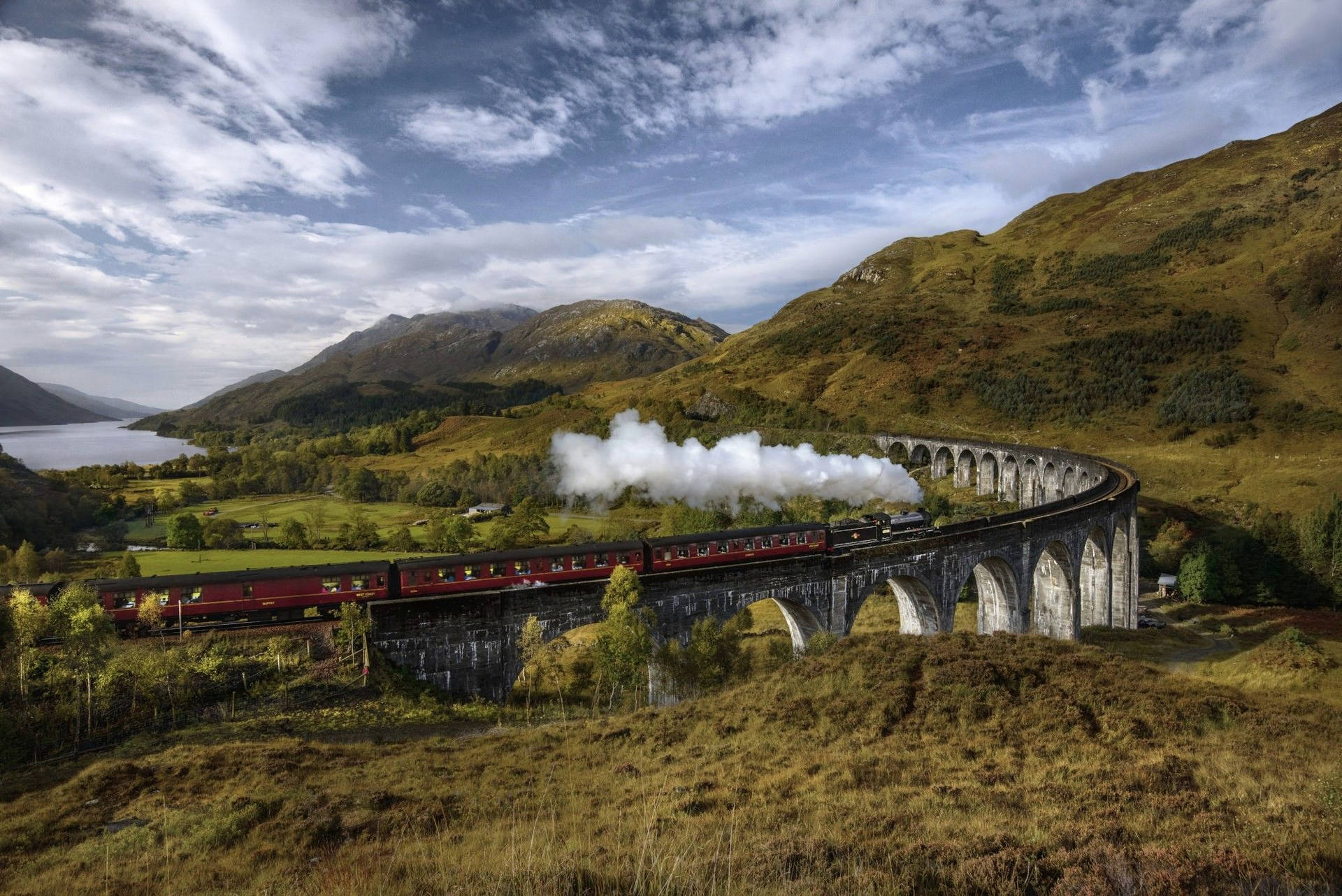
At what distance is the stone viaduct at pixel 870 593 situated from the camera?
23594 mm

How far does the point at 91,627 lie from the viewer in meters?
18.2

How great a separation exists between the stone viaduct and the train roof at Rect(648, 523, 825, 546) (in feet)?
4.34

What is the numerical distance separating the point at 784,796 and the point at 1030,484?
68491 millimetres

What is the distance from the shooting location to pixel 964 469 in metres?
82.0

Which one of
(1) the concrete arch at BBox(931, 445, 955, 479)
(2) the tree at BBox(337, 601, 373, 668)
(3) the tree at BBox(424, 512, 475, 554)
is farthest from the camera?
(1) the concrete arch at BBox(931, 445, 955, 479)

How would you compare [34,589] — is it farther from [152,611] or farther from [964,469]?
[964,469]

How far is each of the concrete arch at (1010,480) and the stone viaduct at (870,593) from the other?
17226 millimetres

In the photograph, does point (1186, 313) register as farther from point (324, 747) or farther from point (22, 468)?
point (22, 468)

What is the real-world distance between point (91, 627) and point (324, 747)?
7.96 meters

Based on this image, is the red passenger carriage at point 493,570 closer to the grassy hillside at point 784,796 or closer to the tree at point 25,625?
the grassy hillside at point 784,796

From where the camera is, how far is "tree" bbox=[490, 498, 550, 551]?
53.7m

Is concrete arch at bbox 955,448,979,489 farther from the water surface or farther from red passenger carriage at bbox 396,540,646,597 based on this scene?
the water surface

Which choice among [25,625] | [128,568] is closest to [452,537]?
[128,568]

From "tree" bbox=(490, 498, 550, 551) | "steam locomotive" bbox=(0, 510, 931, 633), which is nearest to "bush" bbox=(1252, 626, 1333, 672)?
"steam locomotive" bbox=(0, 510, 931, 633)
